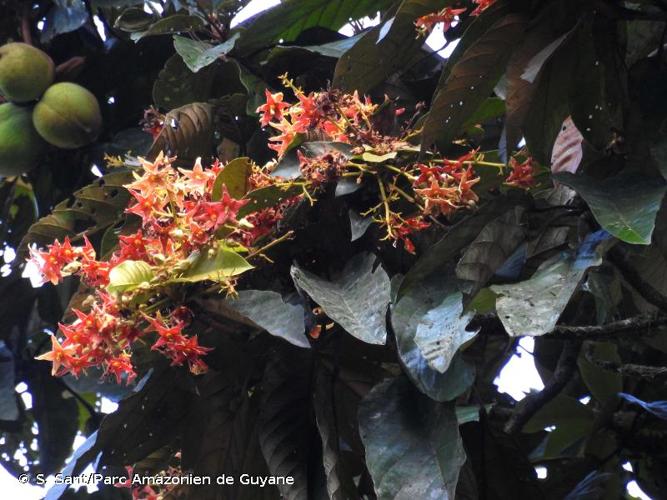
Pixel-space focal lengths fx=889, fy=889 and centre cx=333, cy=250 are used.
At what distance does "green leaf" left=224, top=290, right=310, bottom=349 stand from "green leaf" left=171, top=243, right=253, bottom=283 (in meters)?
0.05

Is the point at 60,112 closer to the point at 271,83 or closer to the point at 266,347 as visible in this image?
the point at 271,83

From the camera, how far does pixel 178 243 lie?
1.08 metres

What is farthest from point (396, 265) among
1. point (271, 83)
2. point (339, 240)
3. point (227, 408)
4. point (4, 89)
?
point (4, 89)

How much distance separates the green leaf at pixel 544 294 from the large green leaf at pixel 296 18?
61cm

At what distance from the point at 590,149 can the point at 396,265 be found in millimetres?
311

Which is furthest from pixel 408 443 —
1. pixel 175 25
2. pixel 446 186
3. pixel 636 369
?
pixel 175 25

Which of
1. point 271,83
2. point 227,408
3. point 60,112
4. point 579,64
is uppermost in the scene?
point 579,64

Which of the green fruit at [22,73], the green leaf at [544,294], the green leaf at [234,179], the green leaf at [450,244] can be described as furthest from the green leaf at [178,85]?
the green leaf at [544,294]

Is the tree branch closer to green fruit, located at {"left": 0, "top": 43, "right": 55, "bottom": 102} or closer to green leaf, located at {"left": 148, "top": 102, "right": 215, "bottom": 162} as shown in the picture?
green leaf, located at {"left": 148, "top": 102, "right": 215, "bottom": 162}

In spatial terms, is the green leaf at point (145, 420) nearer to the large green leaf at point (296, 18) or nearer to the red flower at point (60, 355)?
the red flower at point (60, 355)

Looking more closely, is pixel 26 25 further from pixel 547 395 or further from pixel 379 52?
pixel 547 395

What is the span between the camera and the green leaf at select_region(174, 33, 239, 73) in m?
1.42

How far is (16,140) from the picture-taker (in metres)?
1.78

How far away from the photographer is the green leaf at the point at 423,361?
1.04m
